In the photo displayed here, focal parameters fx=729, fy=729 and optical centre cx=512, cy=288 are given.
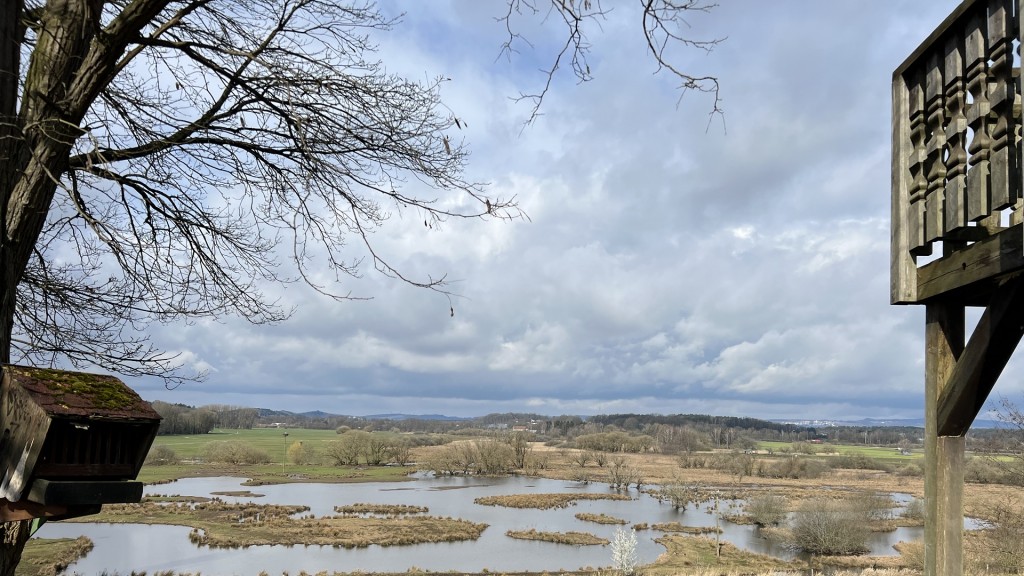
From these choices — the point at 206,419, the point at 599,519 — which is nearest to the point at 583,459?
the point at 599,519

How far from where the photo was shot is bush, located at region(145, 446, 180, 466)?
231 ft

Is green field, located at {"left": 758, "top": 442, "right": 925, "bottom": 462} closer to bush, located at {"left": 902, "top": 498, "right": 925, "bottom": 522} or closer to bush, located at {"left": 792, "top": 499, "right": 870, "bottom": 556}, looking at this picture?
bush, located at {"left": 902, "top": 498, "right": 925, "bottom": 522}

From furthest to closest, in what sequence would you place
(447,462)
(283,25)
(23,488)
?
(447,462) → (283,25) → (23,488)

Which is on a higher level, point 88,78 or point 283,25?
point 283,25

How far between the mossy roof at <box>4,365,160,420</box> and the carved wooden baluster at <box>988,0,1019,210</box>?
2.77 meters

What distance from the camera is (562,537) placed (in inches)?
1325

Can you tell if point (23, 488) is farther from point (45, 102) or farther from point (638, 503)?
point (638, 503)

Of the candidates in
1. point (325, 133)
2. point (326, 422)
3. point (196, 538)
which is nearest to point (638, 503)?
point (196, 538)

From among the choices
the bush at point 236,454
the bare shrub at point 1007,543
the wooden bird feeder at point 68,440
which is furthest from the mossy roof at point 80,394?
the bush at point 236,454

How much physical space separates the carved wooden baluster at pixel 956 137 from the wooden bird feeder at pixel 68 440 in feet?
9.11

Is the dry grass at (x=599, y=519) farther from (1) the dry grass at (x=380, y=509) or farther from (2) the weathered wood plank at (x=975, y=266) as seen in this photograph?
(2) the weathered wood plank at (x=975, y=266)

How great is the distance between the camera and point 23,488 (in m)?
2.10

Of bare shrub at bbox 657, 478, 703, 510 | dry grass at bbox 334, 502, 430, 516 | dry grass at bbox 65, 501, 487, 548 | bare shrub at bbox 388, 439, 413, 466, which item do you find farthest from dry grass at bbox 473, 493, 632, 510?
bare shrub at bbox 388, 439, 413, 466

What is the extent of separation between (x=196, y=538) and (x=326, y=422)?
170m
